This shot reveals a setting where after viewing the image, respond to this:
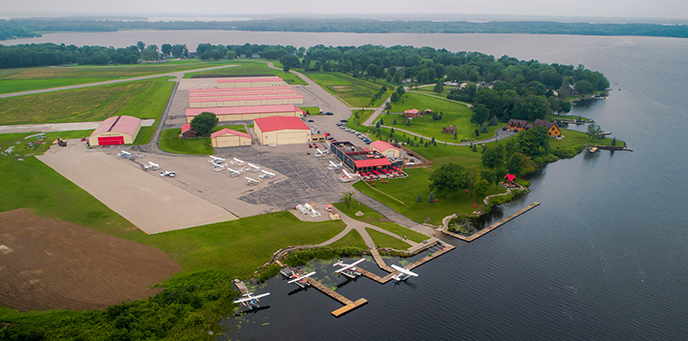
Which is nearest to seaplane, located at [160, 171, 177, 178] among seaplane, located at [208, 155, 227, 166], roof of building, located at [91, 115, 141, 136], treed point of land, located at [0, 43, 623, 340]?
seaplane, located at [208, 155, 227, 166]

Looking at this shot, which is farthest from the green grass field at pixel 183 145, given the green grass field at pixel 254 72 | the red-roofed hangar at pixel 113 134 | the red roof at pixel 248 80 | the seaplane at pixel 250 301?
the green grass field at pixel 254 72

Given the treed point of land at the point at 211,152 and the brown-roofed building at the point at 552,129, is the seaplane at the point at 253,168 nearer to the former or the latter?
the treed point of land at the point at 211,152

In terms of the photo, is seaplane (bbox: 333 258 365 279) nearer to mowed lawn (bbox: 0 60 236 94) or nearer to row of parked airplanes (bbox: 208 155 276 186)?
row of parked airplanes (bbox: 208 155 276 186)

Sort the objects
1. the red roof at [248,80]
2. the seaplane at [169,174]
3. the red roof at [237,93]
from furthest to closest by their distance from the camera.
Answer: the red roof at [248,80]
the red roof at [237,93]
the seaplane at [169,174]

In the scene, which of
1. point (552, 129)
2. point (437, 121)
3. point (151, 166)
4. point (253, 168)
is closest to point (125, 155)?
point (151, 166)

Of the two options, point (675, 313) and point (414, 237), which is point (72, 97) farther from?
point (675, 313)
